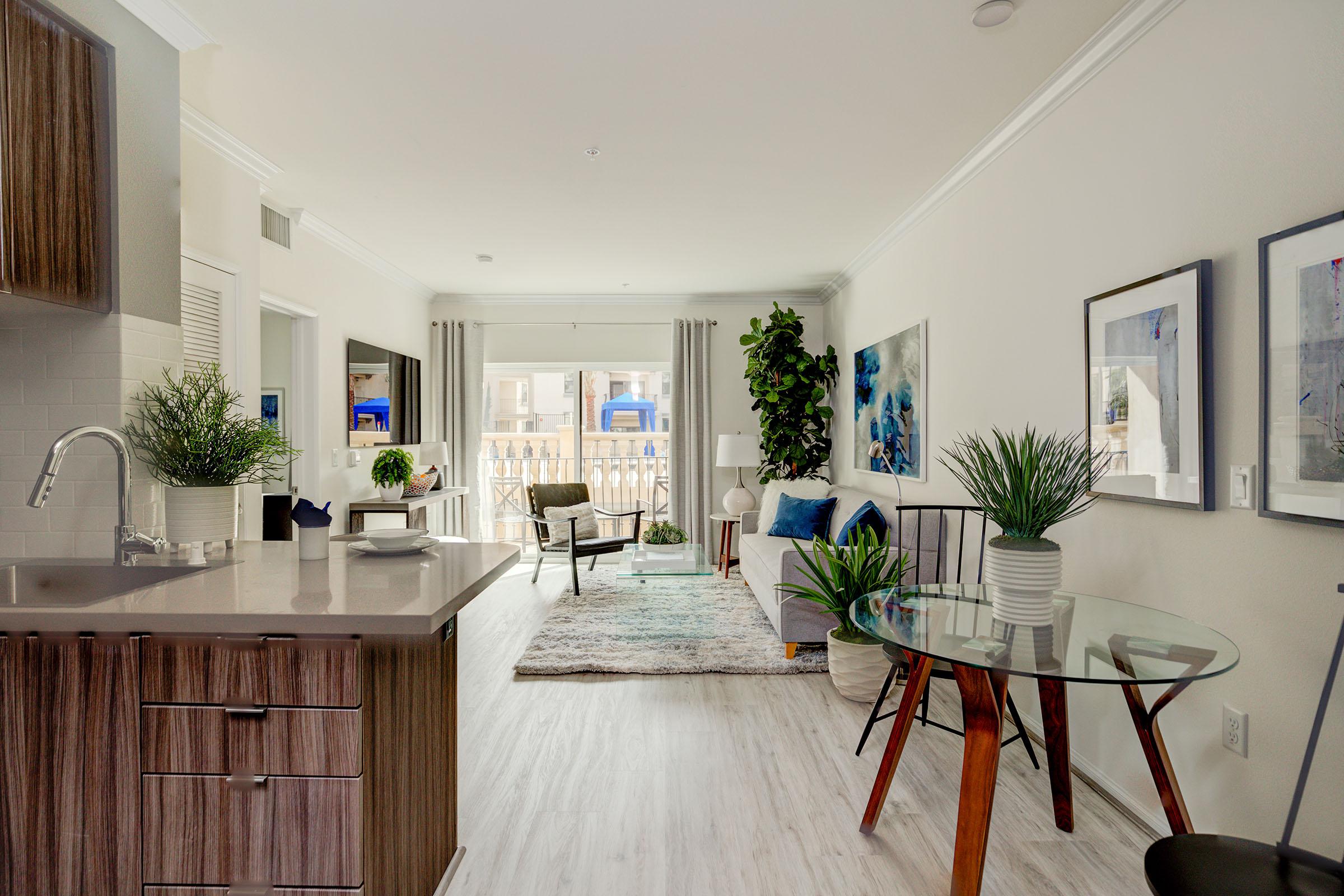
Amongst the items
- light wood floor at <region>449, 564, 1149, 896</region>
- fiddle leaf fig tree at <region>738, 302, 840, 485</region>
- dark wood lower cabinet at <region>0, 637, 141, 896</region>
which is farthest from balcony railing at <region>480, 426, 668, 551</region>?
dark wood lower cabinet at <region>0, 637, 141, 896</region>

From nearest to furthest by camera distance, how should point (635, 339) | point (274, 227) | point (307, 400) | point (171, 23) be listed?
point (171, 23)
point (274, 227)
point (307, 400)
point (635, 339)

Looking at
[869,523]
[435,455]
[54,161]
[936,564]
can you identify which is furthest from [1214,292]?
[435,455]

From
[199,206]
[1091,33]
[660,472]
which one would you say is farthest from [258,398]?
[660,472]

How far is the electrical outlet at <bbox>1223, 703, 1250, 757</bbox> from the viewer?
1.80 m

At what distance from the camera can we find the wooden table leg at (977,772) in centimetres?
171

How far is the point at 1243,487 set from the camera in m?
1.79

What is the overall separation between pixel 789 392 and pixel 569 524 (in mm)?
2170

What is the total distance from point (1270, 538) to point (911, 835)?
1295 mm

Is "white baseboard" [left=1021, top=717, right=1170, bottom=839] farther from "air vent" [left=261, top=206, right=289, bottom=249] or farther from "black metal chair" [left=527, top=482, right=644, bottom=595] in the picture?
"air vent" [left=261, top=206, right=289, bottom=249]

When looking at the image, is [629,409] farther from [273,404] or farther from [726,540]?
[273,404]

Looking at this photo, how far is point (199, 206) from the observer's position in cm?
292

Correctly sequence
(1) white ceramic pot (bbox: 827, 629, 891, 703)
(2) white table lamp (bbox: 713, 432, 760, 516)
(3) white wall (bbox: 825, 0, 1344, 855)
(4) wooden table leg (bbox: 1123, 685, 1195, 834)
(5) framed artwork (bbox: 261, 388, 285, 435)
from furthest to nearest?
(2) white table lamp (bbox: 713, 432, 760, 516) → (5) framed artwork (bbox: 261, 388, 285, 435) → (1) white ceramic pot (bbox: 827, 629, 891, 703) → (4) wooden table leg (bbox: 1123, 685, 1195, 834) → (3) white wall (bbox: 825, 0, 1344, 855)

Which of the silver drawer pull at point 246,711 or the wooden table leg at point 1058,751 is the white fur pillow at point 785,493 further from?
the silver drawer pull at point 246,711

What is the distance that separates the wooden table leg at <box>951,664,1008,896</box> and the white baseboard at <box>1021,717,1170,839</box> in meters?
0.74
